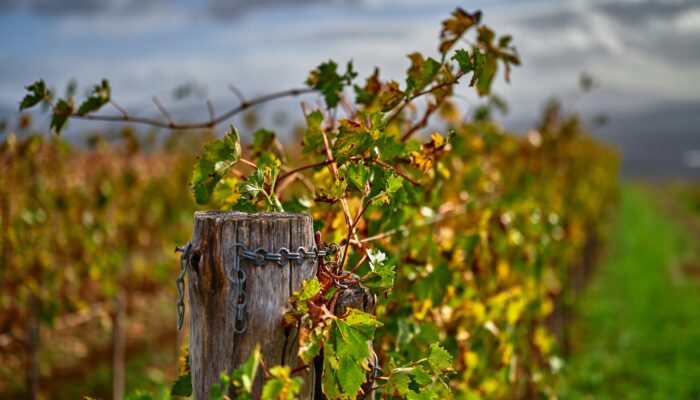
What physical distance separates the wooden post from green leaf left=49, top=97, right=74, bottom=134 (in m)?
0.94

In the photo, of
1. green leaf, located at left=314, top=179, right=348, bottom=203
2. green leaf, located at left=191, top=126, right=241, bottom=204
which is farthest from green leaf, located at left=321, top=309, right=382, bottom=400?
green leaf, located at left=191, top=126, right=241, bottom=204

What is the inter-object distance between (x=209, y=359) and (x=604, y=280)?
13.3m

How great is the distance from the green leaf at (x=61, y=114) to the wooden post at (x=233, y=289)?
3.09ft

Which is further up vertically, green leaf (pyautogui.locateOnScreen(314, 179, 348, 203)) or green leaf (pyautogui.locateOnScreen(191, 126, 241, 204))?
green leaf (pyautogui.locateOnScreen(191, 126, 241, 204))

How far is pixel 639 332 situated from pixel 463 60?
875cm

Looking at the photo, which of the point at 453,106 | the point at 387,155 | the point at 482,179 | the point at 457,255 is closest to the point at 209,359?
the point at 387,155

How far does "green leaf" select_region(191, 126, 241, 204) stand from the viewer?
1.63 m

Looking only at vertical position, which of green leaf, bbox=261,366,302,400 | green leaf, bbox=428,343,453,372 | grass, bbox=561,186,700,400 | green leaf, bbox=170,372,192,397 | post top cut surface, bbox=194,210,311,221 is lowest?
grass, bbox=561,186,700,400

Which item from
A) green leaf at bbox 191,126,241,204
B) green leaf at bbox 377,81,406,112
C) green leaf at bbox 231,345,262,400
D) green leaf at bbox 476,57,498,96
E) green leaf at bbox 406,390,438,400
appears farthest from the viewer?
green leaf at bbox 476,57,498,96

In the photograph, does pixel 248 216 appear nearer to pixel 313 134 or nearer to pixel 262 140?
pixel 313 134

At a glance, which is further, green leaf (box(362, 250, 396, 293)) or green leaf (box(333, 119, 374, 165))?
green leaf (box(333, 119, 374, 165))

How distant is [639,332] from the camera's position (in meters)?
9.35

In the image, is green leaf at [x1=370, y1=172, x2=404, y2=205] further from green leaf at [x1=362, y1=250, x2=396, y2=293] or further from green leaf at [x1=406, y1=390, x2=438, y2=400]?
green leaf at [x1=406, y1=390, x2=438, y2=400]

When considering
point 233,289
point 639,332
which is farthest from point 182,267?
point 639,332
